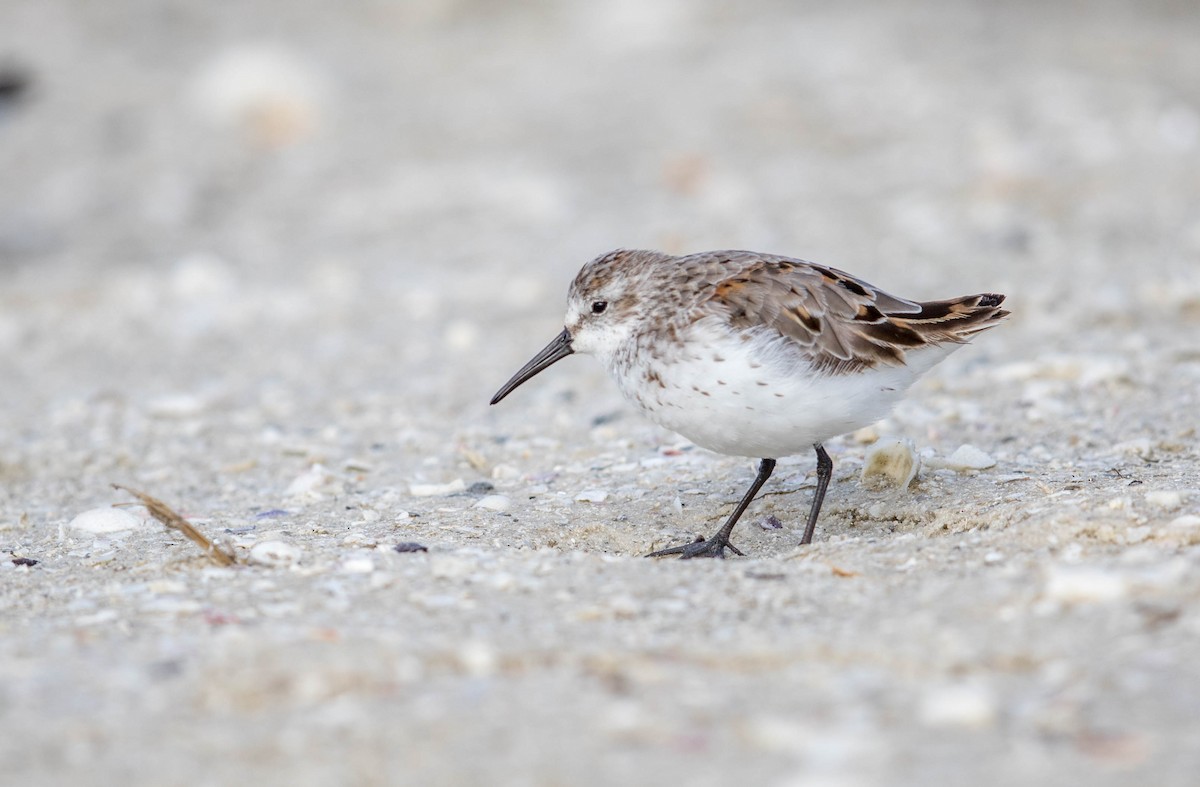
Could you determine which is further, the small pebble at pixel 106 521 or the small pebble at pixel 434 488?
the small pebble at pixel 434 488

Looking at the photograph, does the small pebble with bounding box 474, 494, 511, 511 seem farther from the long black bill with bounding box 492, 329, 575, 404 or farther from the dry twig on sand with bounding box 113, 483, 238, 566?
the dry twig on sand with bounding box 113, 483, 238, 566

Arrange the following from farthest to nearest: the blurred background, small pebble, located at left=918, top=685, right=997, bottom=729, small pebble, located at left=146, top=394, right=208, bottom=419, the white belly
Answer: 1. the blurred background
2. small pebble, located at left=146, top=394, right=208, bottom=419
3. the white belly
4. small pebble, located at left=918, top=685, right=997, bottom=729

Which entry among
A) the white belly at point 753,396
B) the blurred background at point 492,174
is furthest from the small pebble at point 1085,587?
the blurred background at point 492,174

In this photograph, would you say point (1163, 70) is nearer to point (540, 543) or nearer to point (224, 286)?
point (224, 286)

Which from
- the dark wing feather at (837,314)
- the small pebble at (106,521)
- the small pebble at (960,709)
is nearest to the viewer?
the small pebble at (960,709)

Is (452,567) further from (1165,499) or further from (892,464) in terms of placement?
(1165,499)

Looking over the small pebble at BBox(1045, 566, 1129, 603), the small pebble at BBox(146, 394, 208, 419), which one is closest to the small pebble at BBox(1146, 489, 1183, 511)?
the small pebble at BBox(1045, 566, 1129, 603)

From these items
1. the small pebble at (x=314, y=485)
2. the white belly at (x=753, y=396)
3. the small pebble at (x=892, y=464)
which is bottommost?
the small pebble at (x=314, y=485)

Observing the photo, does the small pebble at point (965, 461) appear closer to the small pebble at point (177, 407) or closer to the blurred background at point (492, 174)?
the blurred background at point (492, 174)
